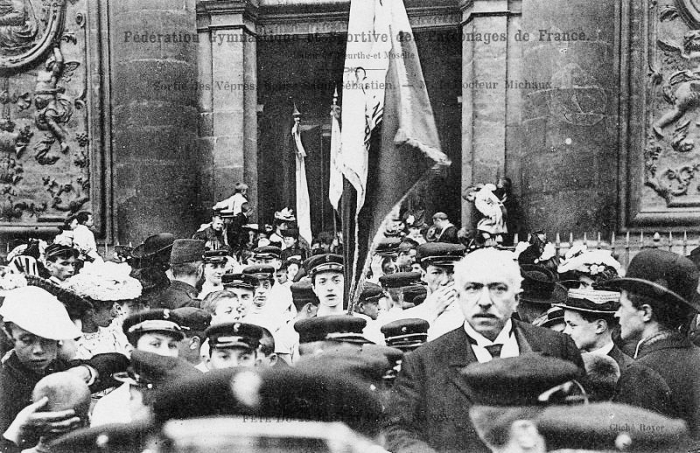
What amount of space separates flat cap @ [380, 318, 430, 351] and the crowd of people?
1 centimetres

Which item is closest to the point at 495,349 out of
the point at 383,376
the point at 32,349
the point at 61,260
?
the point at 383,376

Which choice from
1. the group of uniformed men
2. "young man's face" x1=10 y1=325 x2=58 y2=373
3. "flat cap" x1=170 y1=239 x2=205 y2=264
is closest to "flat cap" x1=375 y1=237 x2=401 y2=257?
"flat cap" x1=170 y1=239 x2=205 y2=264

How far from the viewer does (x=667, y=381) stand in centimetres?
636

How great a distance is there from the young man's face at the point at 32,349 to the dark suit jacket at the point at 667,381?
12.8 ft

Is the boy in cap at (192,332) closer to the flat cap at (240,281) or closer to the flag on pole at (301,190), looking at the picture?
the flat cap at (240,281)

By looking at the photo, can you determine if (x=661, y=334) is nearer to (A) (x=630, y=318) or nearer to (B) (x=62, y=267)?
(A) (x=630, y=318)

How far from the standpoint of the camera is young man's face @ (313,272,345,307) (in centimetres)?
838

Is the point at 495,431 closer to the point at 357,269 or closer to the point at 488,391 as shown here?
the point at 488,391

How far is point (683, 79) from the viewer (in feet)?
46.8

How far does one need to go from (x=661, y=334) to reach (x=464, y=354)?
4.54ft

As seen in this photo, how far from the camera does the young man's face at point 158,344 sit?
693cm

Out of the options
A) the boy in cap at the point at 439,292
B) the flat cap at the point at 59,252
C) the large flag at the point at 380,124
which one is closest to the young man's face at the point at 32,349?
the large flag at the point at 380,124

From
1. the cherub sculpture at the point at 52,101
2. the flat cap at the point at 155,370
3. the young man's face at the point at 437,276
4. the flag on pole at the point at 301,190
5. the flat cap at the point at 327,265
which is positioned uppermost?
the cherub sculpture at the point at 52,101

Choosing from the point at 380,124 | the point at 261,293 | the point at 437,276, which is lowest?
the point at 261,293
